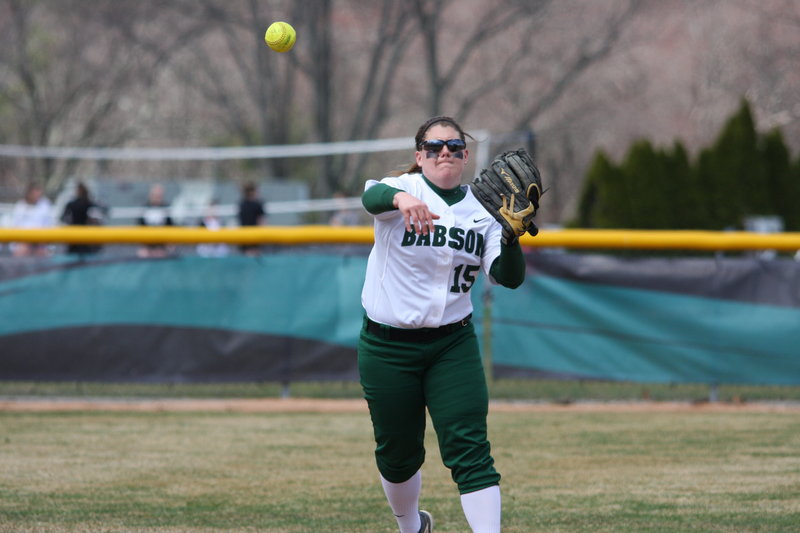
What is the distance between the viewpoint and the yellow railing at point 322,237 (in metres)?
11.2

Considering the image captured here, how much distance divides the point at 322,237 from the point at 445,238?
648 centimetres

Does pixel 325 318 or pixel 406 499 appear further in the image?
pixel 325 318

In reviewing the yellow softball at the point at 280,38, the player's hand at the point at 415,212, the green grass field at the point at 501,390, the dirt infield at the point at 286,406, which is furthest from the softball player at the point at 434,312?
the green grass field at the point at 501,390

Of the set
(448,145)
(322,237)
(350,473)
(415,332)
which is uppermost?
(448,145)

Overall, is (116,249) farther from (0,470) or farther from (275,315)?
(0,470)

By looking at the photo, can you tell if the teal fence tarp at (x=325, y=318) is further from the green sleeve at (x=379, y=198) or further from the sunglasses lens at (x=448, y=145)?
the green sleeve at (x=379, y=198)

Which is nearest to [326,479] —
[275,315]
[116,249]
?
[275,315]

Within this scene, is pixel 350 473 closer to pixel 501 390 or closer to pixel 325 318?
pixel 325 318

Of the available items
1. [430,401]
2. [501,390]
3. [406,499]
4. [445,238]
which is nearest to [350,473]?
[406,499]

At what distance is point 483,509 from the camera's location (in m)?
4.66

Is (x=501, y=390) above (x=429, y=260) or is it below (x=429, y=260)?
below

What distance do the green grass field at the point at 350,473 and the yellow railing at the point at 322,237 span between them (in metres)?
1.68

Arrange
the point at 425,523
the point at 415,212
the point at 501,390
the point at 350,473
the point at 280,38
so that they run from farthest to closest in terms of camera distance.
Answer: the point at 501,390 → the point at 350,473 → the point at 280,38 → the point at 425,523 → the point at 415,212

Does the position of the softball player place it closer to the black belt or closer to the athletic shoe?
the black belt
